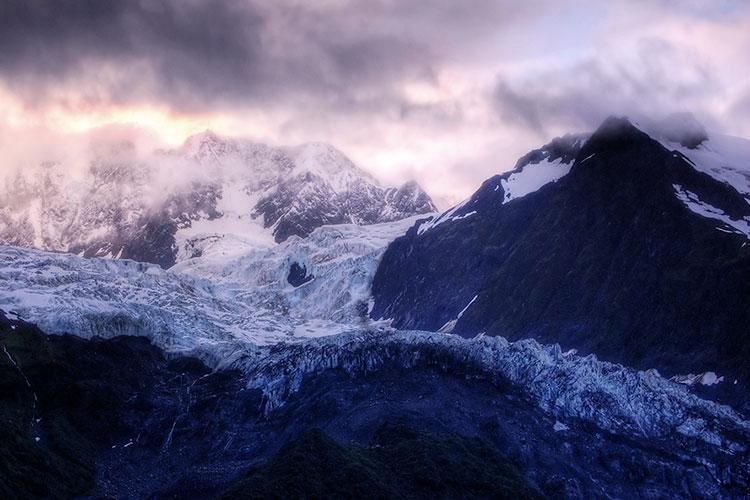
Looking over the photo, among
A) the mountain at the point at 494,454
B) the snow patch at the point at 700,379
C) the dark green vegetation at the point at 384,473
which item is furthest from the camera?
the snow patch at the point at 700,379

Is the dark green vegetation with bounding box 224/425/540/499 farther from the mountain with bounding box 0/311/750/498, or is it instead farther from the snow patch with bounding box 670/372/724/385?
the snow patch with bounding box 670/372/724/385

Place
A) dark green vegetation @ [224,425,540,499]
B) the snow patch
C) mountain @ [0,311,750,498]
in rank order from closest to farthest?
1. dark green vegetation @ [224,425,540,499]
2. mountain @ [0,311,750,498]
3. the snow patch

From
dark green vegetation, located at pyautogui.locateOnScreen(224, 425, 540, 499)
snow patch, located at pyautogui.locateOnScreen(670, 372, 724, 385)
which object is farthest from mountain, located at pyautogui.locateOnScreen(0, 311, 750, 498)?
snow patch, located at pyautogui.locateOnScreen(670, 372, 724, 385)

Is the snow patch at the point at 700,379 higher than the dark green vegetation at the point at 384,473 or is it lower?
higher

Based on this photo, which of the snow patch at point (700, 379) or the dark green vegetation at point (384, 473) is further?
the snow patch at point (700, 379)

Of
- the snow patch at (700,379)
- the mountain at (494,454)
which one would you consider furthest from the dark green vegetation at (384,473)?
the snow patch at (700,379)

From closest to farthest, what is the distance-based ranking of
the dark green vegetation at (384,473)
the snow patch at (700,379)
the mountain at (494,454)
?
the dark green vegetation at (384,473)
the mountain at (494,454)
the snow patch at (700,379)

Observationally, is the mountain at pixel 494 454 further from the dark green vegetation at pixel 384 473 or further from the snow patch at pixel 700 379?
the snow patch at pixel 700 379

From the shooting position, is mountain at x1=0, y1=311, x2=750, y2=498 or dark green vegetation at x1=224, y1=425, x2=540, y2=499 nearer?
dark green vegetation at x1=224, y1=425, x2=540, y2=499

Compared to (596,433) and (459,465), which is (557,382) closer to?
(596,433)
